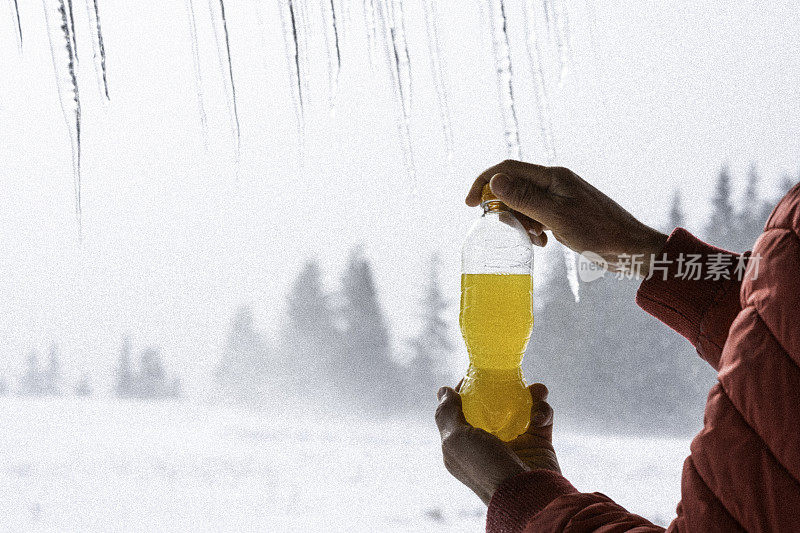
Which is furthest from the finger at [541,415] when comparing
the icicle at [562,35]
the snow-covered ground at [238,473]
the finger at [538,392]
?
the snow-covered ground at [238,473]

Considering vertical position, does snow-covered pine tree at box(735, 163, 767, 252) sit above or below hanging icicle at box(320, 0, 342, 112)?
below

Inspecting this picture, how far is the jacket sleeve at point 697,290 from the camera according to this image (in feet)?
2.29

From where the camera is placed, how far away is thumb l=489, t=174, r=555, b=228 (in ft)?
2.46

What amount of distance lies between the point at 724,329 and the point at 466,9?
1953mm

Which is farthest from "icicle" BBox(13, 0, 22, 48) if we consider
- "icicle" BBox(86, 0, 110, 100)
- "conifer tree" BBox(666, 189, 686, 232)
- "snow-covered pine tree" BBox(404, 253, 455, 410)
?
"conifer tree" BBox(666, 189, 686, 232)

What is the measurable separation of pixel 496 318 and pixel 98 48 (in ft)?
2.79

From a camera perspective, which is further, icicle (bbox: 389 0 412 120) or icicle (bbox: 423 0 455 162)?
icicle (bbox: 423 0 455 162)

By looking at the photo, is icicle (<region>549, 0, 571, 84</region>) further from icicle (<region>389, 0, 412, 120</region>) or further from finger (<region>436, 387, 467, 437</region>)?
finger (<region>436, 387, 467, 437</region>)

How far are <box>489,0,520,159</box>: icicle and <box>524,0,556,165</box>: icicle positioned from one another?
0.56 feet

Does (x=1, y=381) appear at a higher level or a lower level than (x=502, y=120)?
lower

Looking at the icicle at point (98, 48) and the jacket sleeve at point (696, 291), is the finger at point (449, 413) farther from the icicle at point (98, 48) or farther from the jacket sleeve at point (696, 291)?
the icicle at point (98, 48)

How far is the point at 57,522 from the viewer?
201 centimetres

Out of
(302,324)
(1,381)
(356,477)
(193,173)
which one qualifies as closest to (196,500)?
(356,477)

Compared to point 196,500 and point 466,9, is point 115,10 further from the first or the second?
point 196,500
